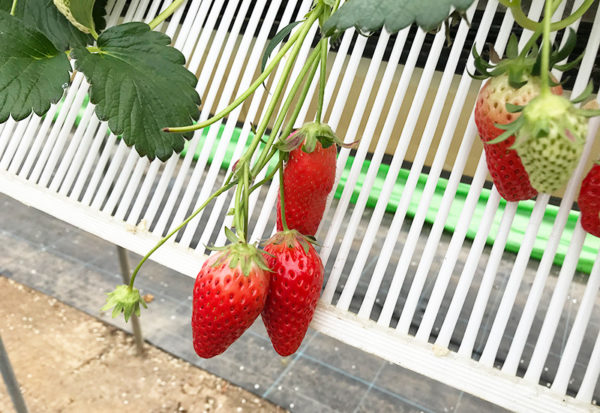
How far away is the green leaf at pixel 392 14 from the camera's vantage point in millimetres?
257

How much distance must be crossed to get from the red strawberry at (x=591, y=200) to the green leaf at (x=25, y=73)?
0.41m

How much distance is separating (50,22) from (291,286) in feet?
1.31

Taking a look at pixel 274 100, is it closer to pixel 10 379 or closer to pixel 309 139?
pixel 309 139

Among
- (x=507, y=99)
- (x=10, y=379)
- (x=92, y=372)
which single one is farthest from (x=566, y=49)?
(x=92, y=372)

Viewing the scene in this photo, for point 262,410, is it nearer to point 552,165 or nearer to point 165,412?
point 165,412

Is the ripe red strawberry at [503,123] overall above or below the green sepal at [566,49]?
below

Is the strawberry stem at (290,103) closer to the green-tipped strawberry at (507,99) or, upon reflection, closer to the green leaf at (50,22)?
the green-tipped strawberry at (507,99)

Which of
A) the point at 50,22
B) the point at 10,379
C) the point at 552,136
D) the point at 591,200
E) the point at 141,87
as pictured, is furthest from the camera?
the point at 10,379

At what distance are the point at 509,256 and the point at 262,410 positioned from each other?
1003 mm

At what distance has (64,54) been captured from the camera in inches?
19.4

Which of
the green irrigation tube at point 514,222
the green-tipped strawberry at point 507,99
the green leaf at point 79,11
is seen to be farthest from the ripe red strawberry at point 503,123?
the green irrigation tube at point 514,222

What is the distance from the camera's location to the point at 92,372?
51.9 inches

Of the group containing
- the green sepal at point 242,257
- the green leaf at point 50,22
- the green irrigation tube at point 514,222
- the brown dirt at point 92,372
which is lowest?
the brown dirt at point 92,372

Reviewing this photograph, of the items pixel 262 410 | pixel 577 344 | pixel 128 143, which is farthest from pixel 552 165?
pixel 262 410
